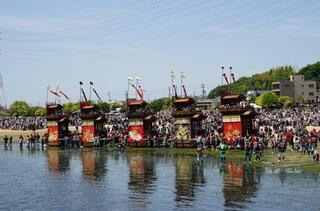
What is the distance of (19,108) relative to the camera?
536 feet

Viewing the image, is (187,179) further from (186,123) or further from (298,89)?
(298,89)

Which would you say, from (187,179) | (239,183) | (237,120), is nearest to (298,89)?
(237,120)

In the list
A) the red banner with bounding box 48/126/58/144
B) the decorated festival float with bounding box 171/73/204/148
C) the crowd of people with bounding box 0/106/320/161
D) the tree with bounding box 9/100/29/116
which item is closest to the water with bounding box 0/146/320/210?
the crowd of people with bounding box 0/106/320/161

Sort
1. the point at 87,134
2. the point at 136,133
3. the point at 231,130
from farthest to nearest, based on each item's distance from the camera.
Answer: the point at 87,134
the point at 136,133
the point at 231,130

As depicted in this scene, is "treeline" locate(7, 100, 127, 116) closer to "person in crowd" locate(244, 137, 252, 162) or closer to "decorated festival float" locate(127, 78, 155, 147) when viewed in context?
"decorated festival float" locate(127, 78, 155, 147)

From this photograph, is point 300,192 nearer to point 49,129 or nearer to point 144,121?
point 144,121

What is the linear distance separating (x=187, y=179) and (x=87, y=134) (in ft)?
113

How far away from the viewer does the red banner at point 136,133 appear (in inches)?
2318

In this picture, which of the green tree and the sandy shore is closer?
the sandy shore

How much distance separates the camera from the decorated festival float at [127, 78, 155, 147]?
193ft

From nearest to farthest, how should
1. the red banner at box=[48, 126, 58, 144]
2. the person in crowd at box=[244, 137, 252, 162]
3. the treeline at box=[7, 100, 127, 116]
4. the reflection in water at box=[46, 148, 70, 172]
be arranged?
the person in crowd at box=[244, 137, 252, 162]
the reflection in water at box=[46, 148, 70, 172]
the red banner at box=[48, 126, 58, 144]
the treeline at box=[7, 100, 127, 116]

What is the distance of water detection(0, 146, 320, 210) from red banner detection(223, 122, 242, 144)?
678 cm

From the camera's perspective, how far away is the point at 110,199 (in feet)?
84.8

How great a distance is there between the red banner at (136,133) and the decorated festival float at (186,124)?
4865mm
